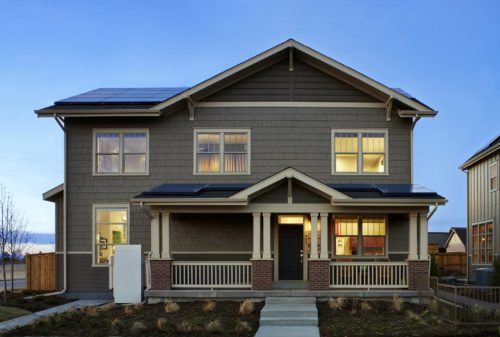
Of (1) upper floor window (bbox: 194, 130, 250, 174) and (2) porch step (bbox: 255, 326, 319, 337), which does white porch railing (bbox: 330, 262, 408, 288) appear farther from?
(1) upper floor window (bbox: 194, 130, 250, 174)

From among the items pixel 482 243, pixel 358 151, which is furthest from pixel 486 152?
pixel 358 151

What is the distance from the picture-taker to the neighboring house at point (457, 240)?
49.2 m

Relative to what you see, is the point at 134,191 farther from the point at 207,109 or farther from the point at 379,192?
the point at 379,192

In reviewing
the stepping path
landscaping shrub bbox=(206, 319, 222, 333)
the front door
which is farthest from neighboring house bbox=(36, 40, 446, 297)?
landscaping shrub bbox=(206, 319, 222, 333)

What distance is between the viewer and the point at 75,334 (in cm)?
1274

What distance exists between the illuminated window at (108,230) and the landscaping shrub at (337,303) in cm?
793

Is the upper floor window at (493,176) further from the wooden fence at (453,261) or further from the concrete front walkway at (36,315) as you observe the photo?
the concrete front walkway at (36,315)

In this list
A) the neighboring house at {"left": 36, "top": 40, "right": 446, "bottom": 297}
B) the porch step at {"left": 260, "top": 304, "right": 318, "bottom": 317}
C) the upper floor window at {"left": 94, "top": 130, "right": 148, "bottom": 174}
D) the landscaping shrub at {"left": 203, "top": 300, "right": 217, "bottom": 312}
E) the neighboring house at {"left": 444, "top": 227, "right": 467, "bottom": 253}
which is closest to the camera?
the porch step at {"left": 260, "top": 304, "right": 318, "bottom": 317}

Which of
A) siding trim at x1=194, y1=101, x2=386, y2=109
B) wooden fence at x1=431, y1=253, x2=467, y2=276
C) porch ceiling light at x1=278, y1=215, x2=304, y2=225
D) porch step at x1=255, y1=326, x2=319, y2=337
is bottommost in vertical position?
wooden fence at x1=431, y1=253, x2=467, y2=276

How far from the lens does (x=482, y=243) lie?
2514 cm

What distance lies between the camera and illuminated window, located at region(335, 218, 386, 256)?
19.0 metres

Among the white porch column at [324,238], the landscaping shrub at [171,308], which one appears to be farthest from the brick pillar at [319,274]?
the landscaping shrub at [171,308]

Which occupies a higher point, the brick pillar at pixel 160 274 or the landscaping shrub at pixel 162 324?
the brick pillar at pixel 160 274

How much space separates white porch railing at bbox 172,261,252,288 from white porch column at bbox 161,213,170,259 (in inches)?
14.8
